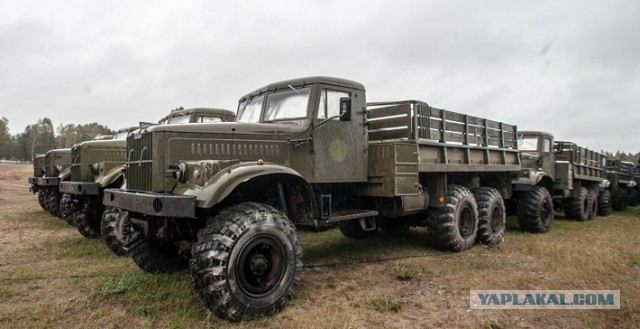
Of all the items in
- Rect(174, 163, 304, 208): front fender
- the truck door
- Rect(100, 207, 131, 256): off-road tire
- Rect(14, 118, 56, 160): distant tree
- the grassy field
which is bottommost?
the grassy field

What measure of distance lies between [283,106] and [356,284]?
2379mm

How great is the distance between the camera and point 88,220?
7.95m

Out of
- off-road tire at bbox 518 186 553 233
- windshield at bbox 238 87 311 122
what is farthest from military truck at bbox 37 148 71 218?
off-road tire at bbox 518 186 553 233

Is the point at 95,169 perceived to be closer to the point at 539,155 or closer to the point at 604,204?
the point at 539,155

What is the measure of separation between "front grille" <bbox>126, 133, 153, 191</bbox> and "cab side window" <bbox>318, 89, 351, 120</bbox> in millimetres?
2047

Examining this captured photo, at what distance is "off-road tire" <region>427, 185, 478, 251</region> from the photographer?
22.6ft

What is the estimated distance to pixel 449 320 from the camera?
396cm

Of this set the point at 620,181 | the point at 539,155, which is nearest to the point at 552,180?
the point at 539,155

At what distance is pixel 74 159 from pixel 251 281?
6508 millimetres

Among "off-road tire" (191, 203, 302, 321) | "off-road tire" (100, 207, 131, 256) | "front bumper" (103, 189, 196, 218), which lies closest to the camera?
"off-road tire" (191, 203, 302, 321)

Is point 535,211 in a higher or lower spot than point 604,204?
higher

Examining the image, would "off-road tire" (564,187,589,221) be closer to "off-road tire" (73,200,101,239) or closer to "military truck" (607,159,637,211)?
"military truck" (607,159,637,211)

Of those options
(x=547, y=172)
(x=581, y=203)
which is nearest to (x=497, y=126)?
Answer: (x=547, y=172)

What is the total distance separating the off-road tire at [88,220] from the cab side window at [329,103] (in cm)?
506
